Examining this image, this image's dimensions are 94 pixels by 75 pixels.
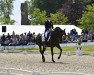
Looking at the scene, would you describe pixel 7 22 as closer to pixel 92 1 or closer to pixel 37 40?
pixel 92 1

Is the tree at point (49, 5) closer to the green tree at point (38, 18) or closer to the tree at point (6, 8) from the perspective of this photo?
the tree at point (6, 8)

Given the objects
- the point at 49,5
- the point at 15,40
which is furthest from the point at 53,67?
the point at 49,5

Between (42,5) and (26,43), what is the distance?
67.8 m

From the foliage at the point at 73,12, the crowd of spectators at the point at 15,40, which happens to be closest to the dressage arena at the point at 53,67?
the crowd of spectators at the point at 15,40

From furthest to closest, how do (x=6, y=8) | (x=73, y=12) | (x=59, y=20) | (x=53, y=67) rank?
(x=6, y=8) → (x=73, y=12) → (x=59, y=20) → (x=53, y=67)

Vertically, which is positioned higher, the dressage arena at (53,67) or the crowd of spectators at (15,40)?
the dressage arena at (53,67)

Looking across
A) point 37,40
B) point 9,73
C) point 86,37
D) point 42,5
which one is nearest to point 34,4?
point 42,5

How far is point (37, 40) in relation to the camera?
30.4 metres

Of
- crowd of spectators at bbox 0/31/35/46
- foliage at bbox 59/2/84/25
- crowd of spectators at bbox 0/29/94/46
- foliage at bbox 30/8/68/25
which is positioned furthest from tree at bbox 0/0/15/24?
crowd of spectators at bbox 0/31/35/46

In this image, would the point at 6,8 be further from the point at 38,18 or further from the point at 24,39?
the point at 24,39

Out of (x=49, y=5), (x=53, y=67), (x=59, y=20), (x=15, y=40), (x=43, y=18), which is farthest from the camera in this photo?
(x=49, y=5)

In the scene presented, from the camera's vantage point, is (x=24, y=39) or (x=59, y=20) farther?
(x=59, y=20)

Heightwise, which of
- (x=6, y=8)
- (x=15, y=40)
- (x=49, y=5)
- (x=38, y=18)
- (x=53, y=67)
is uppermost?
(x=49, y=5)

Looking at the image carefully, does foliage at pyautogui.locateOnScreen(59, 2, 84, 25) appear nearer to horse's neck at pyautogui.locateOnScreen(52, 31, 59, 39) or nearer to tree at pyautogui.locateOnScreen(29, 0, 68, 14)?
tree at pyautogui.locateOnScreen(29, 0, 68, 14)
